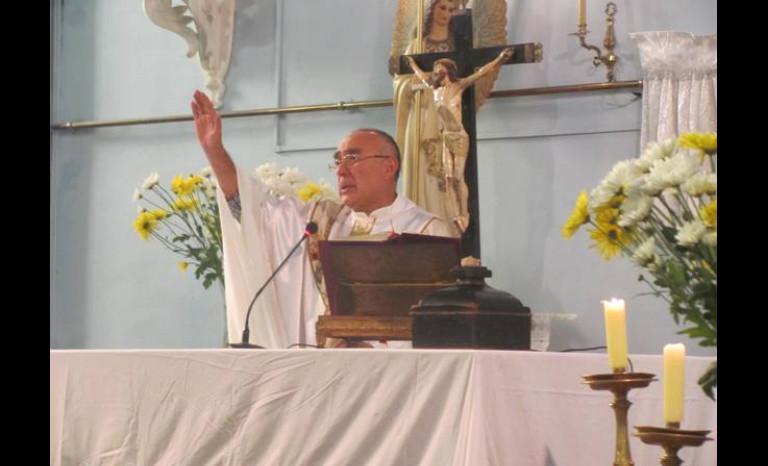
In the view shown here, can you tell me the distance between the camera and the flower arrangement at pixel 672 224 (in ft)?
6.32

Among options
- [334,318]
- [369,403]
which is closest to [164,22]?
[334,318]

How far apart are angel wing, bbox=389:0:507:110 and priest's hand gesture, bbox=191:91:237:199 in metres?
1.35

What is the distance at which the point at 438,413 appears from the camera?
2957 millimetres

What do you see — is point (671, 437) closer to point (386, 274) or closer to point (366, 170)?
point (386, 274)

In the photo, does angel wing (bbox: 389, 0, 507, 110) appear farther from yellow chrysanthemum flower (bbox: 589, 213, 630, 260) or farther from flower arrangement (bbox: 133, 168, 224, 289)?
yellow chrysanthemum flower (bbox: 589, 213, 630, 260)

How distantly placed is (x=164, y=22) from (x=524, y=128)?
204 centimetres

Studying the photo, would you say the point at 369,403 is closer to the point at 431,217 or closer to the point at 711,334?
the point at 711,334

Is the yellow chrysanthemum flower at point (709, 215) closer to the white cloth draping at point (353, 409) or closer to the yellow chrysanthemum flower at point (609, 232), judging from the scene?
the yellow chrysanthemum flower at point (609, 232)

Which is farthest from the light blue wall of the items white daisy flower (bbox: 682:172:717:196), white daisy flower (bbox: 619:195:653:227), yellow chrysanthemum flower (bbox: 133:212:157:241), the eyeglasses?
white daisy flower (bbox: 682:172:717:196)

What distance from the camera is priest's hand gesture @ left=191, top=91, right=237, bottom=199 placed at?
4.91 m

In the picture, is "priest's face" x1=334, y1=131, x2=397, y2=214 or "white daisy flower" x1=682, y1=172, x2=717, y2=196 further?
"priest's face" x1=334, y1=131, x2=397, y2=214

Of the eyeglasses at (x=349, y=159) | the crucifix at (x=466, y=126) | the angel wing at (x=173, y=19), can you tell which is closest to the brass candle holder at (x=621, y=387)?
the eyeglasses at (x=349, y=159)

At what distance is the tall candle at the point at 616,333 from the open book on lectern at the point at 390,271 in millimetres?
1248
